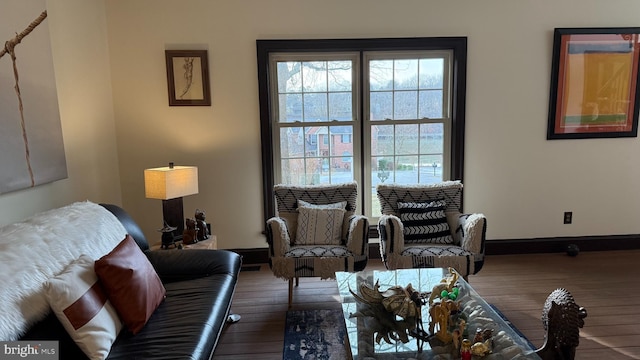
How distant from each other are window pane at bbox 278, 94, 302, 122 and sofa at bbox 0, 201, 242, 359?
5.27 feet

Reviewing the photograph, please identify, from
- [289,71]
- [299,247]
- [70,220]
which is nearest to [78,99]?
[70,220]

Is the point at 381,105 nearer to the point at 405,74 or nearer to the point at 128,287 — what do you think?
the point at 405,74

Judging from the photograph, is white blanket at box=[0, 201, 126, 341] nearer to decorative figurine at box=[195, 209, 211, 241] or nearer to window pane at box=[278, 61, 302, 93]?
decorative figurine at box=[195, 209, 211, 241]

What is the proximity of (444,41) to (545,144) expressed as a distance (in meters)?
1.36

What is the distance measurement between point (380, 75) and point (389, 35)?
0.35 meters

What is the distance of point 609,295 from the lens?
9.44 feet

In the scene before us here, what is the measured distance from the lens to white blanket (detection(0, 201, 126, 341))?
1.42 m

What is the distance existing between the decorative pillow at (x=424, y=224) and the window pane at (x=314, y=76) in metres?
1.34

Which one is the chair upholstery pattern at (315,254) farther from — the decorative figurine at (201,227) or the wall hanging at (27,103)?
the wall hanging at (27,103)

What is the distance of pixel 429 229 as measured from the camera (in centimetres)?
299

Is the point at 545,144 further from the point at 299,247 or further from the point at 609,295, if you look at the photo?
the point at 299,247

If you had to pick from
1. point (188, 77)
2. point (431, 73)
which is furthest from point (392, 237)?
point (188, 77)

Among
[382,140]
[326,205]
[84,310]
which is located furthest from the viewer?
[382,140]

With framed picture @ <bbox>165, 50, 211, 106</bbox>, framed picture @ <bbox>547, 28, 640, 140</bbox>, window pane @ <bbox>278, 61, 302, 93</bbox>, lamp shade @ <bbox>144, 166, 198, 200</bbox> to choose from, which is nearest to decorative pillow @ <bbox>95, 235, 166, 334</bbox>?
lamp shade @ <bbox>144, 166, 198, 200</bbox>
